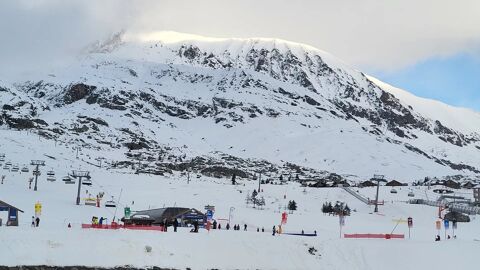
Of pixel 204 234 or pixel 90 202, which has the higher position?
pixel 90 202

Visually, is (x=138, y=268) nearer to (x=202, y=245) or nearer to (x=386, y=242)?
(x=202, y=245)

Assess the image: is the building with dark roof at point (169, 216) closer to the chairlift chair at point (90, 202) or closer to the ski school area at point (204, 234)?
the ski school area at point (204, 234)

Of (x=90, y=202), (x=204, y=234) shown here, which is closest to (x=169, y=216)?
(x=204, y=234)

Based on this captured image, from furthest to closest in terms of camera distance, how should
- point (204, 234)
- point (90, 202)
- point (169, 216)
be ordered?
point (90, 202) → point (169, 216) → point (204, 234)

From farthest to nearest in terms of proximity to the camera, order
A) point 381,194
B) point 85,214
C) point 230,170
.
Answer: point 230,170
point 381,194
point 85,214

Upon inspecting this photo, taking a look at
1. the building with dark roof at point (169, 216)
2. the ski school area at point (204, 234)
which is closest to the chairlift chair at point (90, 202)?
the ski school area at point (204, 234)

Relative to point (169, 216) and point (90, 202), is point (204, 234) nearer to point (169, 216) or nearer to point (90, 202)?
point (169, 216)

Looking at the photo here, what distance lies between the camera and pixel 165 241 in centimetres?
3017

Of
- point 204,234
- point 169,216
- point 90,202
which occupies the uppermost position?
point 90,202

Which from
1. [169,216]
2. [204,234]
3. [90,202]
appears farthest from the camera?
[90,202]

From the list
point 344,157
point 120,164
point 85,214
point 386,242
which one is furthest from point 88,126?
point 386,242

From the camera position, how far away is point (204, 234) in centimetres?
3253

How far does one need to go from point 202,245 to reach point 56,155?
3373 inches

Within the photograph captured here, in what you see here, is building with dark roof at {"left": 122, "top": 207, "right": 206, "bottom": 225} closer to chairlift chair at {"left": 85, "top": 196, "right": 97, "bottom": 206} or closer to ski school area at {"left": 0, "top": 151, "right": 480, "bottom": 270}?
ski school area at {"left": 0, "top": 151, "right": 480, "bottom": 270}
